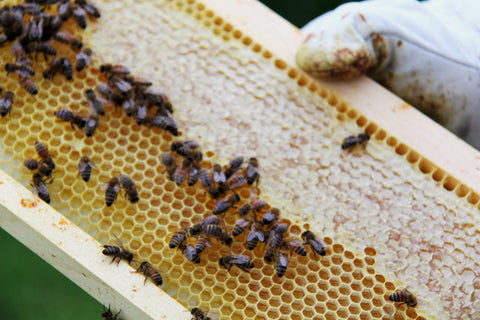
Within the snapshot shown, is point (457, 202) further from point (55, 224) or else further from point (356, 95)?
point (55, 224)

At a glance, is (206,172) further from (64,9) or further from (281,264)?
(64,9)

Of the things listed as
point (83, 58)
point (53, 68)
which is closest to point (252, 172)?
point (83, 58)

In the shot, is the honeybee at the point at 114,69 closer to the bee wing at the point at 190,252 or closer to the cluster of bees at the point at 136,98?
the cluster of bees at the point at 136,98

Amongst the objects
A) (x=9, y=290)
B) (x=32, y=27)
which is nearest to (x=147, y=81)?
(x=32, y=27)

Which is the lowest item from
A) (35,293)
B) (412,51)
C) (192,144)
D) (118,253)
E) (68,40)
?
(35,293)

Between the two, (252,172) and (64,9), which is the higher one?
(64,9)

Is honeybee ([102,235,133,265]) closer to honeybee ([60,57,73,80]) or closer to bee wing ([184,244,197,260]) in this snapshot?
bee wing ([184,244,197,260])

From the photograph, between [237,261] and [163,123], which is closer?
[237,261]
